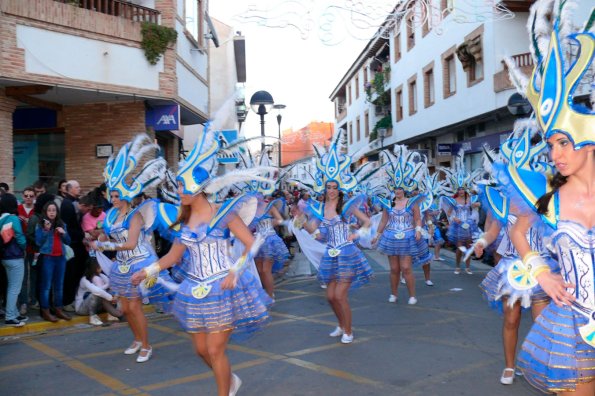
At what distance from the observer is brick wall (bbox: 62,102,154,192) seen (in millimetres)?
13195

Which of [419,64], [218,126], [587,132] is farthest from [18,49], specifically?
[419,64]

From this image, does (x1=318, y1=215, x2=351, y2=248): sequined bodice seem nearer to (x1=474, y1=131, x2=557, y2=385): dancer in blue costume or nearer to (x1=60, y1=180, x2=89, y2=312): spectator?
(x1=474, y1=131, x2=557, y2=385): dancer in blue costume

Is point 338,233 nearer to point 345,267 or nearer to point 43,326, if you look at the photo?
point 345,267

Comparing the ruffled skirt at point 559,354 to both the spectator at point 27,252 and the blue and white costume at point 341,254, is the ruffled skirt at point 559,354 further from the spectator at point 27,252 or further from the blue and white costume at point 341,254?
the spectator at point 27,252

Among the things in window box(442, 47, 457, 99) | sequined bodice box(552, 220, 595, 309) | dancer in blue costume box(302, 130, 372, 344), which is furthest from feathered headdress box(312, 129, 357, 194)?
window box(442, 47, 457, 99)

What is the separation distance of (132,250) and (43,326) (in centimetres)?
252

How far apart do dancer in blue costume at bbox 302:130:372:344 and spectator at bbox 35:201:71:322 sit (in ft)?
11.4

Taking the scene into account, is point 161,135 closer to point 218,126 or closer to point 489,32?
point 489,32

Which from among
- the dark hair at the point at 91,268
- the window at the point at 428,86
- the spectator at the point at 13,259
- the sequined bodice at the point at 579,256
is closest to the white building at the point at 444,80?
the window at the point at 428,86

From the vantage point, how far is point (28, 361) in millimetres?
6188

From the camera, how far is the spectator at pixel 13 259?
7414mm

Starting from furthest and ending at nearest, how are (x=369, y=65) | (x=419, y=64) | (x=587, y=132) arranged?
1. (x=369, y=65)
2. (x=419, y=64)
3. (x=587, y=132)

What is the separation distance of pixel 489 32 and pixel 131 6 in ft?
38.0

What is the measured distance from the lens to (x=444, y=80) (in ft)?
75.3
